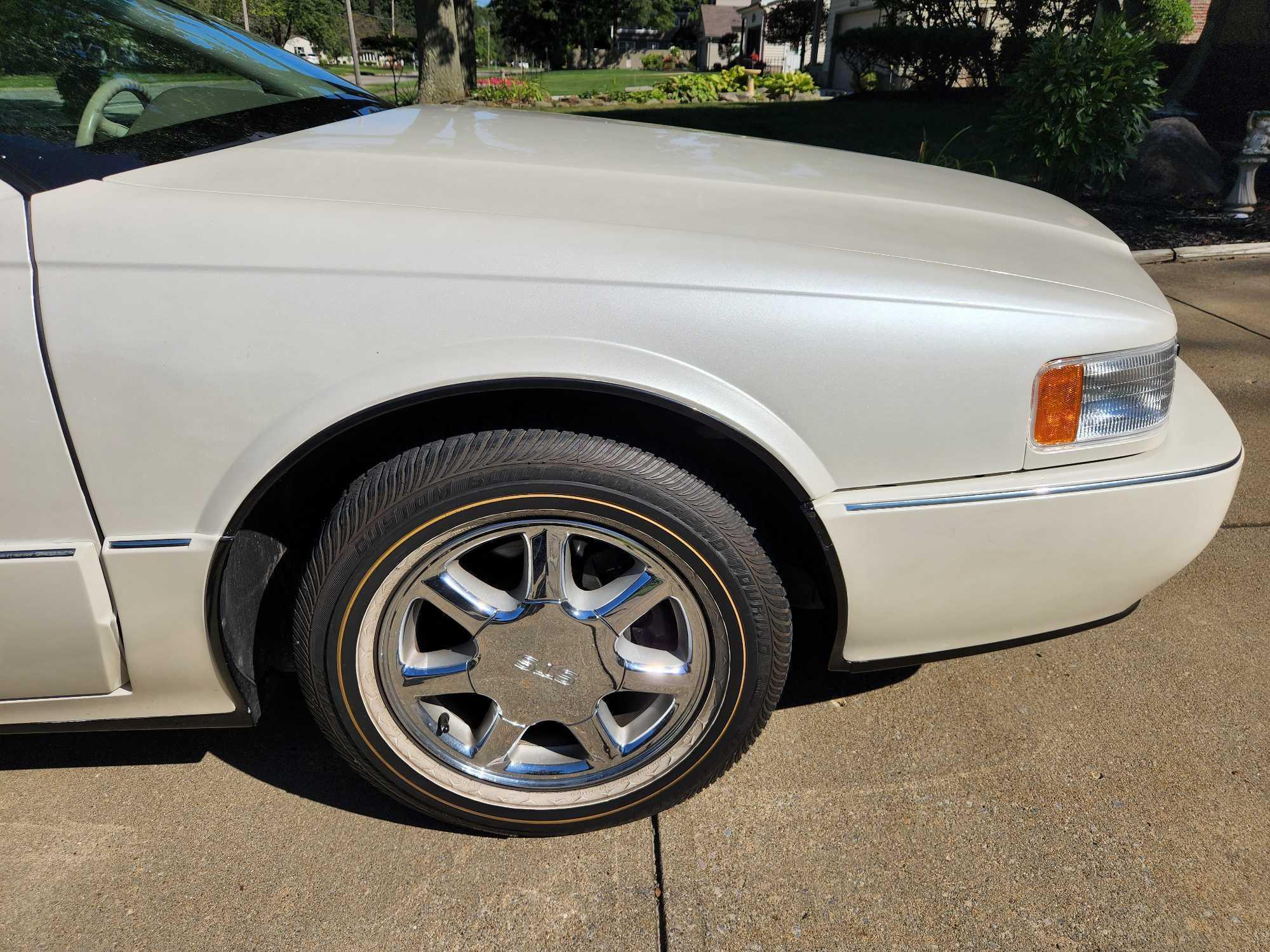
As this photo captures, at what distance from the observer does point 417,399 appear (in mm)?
1612

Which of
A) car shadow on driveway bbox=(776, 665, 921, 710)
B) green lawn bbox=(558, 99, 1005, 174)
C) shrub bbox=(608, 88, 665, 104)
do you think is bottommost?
car shadow on driveway bbox=(776, 665, 921, 710)

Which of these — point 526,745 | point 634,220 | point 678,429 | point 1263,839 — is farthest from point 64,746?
point 1263,839

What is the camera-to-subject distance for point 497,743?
6.17 feet

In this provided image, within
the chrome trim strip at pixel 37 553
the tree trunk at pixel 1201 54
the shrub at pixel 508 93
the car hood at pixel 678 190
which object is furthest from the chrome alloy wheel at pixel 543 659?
the shrub at pixel 508 93

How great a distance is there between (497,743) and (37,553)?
35.2 inches

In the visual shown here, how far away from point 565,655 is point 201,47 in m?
1.89

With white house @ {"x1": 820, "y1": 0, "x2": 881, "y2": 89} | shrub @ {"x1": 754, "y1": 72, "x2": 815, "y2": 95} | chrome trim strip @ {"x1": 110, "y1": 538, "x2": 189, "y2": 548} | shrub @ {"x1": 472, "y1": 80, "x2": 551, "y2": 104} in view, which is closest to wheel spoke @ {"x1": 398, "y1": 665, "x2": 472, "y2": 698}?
chrome trim strip @ {"x1": 110, "y1": 538, "x2": 189, "y2": 548}

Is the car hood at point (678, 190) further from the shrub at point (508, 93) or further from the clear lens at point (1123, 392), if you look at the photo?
the shrub at point (508, 93)

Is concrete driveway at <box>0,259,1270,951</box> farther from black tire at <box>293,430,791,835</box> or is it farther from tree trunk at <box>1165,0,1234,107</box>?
tree trunk at <box>1165,0,1234,107</box>

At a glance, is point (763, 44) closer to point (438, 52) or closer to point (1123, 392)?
point (438, 52)

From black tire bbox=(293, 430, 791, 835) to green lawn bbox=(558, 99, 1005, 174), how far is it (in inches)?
396

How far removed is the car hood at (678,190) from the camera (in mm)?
1748

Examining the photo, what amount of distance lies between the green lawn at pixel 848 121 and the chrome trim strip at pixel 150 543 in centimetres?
1017

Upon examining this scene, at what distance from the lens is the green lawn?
1300cm
